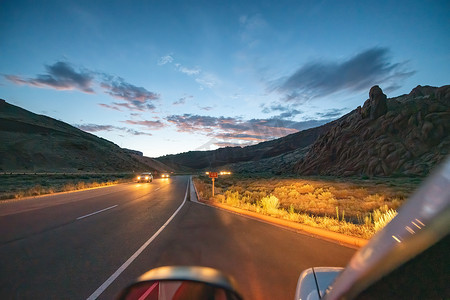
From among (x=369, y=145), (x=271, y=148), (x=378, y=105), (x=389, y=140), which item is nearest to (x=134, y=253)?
(x=369, y=145)

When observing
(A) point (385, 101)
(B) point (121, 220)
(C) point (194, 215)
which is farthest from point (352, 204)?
(A) point (385, 101)

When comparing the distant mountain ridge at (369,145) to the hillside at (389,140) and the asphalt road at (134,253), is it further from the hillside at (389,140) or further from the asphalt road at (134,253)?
the asphalt road at (134,253)

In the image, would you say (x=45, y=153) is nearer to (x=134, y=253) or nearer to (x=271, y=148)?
(x=134, y=253)

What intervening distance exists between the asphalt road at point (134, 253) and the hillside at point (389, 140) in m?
35.8

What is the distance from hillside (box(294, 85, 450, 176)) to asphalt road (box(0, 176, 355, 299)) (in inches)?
1409

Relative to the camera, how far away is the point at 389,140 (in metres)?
40.1

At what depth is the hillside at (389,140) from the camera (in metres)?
35.5

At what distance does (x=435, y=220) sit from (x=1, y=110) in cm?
13953

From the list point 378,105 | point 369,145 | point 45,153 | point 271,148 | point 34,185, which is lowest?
point 34,185

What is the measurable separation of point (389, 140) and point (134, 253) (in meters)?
46.9

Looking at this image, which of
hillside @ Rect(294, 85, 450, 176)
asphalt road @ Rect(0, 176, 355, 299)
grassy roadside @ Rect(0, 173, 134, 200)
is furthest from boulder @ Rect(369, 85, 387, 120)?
grassy roadside @ Rect(0, 173, 134, 200)

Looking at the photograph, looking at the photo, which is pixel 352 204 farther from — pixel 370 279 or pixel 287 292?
pixel 370 279

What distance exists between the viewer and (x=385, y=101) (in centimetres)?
4647

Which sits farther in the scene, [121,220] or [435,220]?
[121,220]
